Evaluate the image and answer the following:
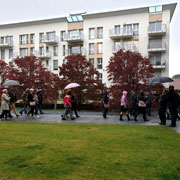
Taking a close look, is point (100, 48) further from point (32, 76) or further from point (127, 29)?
point (32, 76)

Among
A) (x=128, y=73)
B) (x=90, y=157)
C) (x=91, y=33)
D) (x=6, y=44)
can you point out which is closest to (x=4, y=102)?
(x=90, y=157)

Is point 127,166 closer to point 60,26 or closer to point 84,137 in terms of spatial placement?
point 84,137

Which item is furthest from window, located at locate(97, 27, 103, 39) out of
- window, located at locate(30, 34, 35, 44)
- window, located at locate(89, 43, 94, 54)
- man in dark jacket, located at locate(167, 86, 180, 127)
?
man in dark jacket, located at locate(167, 86, 180, 127)

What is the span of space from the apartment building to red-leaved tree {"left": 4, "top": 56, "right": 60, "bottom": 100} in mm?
15267

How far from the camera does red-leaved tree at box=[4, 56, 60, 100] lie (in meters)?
20.9

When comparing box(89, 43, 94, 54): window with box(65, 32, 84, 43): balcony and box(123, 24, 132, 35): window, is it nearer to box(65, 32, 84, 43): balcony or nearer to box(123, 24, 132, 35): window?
box(65, 32, 84, 43): balcony

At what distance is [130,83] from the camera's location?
16469mm

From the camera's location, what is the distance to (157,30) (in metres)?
30.9

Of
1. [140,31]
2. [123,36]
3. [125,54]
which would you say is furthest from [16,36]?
[125,54]

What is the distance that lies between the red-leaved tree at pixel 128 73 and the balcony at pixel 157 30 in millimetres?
16490

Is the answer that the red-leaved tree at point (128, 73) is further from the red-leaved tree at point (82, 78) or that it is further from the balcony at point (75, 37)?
the balcony at point (75, 37)

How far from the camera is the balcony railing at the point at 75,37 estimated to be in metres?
35.8

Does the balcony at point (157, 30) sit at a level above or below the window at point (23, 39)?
below

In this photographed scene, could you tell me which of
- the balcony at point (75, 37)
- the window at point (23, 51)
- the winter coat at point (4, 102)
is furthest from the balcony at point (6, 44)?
the winter coat at point (4, 102)
